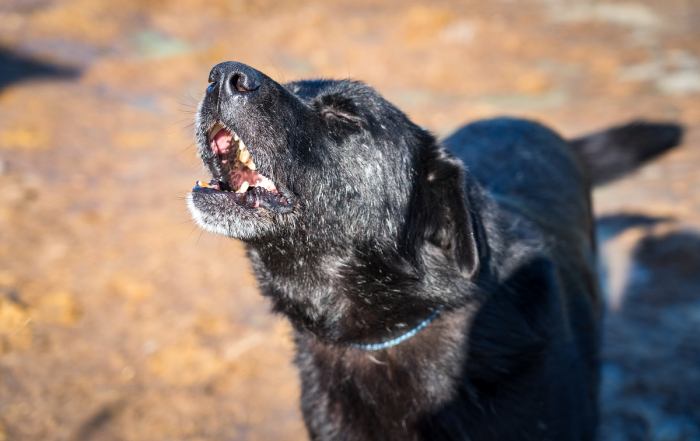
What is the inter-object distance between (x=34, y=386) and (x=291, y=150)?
2.61 metres

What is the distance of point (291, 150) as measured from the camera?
221 cm

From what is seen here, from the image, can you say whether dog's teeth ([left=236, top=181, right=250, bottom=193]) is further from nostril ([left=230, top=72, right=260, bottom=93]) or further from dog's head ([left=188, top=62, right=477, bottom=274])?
nostril ([left=230, top=72, right=260, bottom=93])

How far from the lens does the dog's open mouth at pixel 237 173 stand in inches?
88.5

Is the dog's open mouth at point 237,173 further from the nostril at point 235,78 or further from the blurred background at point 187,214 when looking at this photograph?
the blurred background at point 187,214

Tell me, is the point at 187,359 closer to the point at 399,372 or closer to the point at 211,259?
the point at 211,259

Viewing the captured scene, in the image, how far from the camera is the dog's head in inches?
85.0

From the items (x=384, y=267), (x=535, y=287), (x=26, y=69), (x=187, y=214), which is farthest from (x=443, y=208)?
(x=26, y=69)

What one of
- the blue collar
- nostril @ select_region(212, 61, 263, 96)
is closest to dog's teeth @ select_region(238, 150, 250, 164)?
nostril @ select_region(212, 61, 263, 96)

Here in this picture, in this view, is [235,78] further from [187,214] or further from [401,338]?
[187,214]

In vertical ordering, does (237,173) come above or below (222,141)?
below

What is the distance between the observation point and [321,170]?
7.39 feet

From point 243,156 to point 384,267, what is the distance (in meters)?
0.83

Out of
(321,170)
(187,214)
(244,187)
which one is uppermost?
(187,214)

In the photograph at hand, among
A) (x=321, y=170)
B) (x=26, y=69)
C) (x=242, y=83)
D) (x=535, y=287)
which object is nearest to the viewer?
(x=242, y=83)
